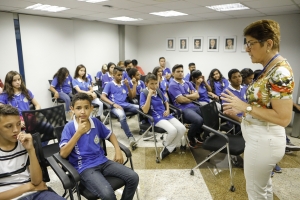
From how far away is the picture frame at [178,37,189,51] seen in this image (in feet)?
24.1

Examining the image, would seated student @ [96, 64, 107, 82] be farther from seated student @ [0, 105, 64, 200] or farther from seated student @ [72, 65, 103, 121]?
seated student @ [0, 105, 64, 200]

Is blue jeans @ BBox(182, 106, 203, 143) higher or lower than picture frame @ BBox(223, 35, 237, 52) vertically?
lower

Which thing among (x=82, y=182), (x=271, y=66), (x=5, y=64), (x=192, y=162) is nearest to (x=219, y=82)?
(x=192, y=162)

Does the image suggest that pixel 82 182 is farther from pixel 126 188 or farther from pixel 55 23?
pixel 55 23

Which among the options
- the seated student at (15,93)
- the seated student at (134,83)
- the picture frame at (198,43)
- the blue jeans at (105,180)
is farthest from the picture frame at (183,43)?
the blue jeans at (105,180)

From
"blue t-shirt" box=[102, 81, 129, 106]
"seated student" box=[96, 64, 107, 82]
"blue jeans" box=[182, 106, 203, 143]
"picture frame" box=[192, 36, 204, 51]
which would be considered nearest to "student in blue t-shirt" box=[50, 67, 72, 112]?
"blue t-shirt" box=[102, 81, 129, 106]

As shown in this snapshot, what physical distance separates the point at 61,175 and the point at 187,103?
255 cm

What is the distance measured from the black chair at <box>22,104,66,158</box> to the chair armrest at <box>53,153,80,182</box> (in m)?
0.65

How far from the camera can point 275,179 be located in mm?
2688

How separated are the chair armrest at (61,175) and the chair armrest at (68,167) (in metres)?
0.03

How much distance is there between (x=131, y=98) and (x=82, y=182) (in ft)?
8.93

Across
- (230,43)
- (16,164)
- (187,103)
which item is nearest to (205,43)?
(230,43)

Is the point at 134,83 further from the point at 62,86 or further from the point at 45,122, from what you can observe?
the point at 45,122

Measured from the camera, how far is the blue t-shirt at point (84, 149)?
6.05 ft
